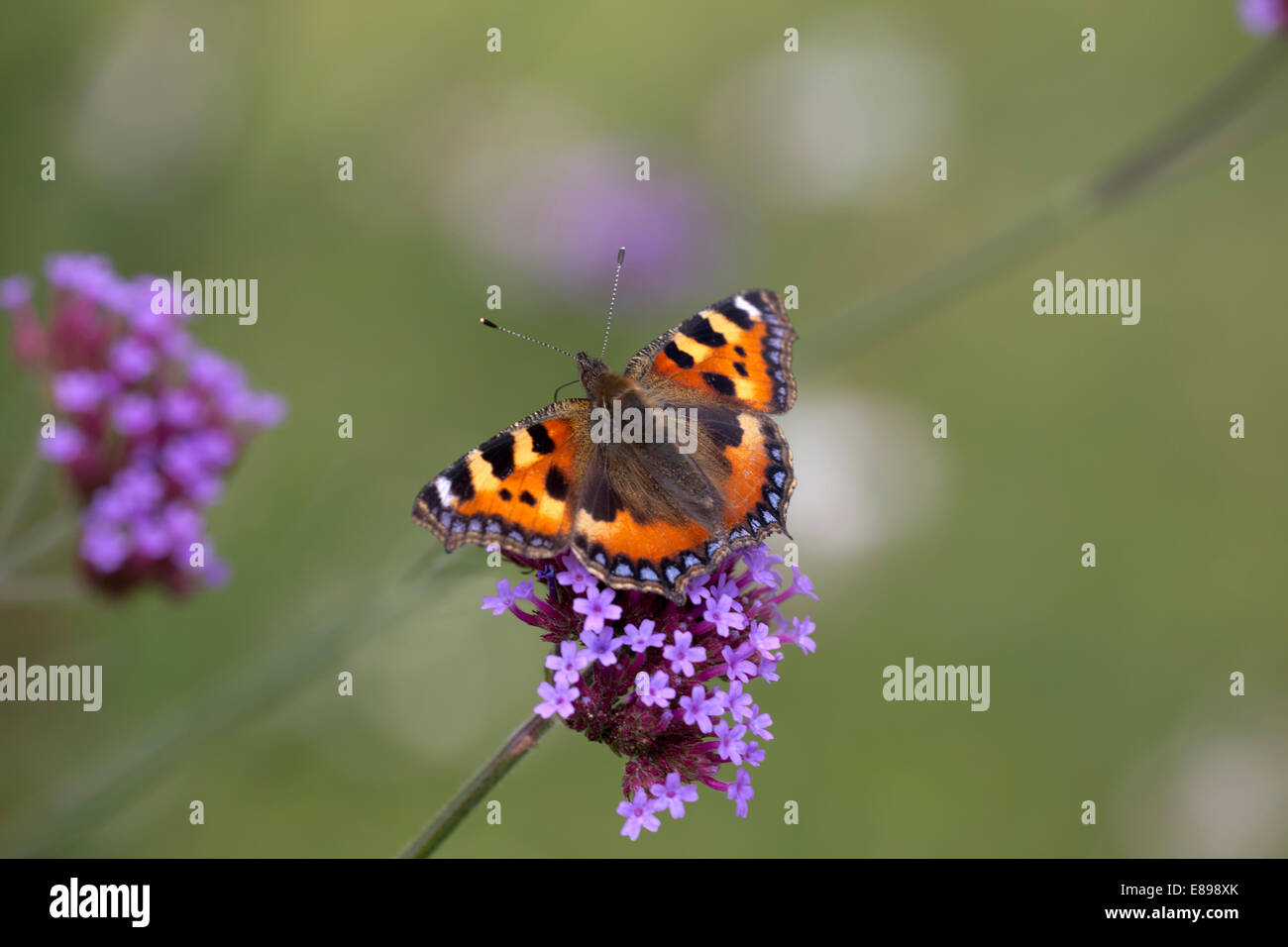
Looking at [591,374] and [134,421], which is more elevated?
[591,374]

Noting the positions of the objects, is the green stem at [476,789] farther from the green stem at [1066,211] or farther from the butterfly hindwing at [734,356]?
the green stem at [1066,211]

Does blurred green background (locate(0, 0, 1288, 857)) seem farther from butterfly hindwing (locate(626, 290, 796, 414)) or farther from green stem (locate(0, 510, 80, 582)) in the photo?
green stem (locate(0, 510, 80, 582))

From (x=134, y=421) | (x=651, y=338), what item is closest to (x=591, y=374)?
(x=134, y=421)

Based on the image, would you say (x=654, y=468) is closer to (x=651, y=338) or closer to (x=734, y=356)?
(x=734, y=356)

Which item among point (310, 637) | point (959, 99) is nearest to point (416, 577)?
point (310, 637)

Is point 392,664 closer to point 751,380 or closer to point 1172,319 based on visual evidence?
point 751,380
